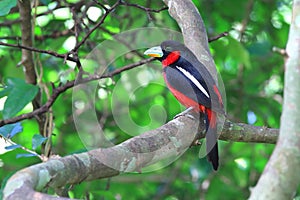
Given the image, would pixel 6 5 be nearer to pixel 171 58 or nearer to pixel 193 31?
pixel 193 31

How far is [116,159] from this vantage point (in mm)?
2604

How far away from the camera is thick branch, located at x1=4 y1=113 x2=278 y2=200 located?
2158 millimetres

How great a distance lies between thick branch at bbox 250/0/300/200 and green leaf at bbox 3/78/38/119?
7.65ft

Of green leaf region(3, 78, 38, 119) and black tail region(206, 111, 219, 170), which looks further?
green leaf region(3, 78, 38, 119)

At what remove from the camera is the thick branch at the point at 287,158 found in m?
1.92

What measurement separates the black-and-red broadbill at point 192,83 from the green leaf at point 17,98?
3.58 ft

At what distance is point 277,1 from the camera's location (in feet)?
21.0

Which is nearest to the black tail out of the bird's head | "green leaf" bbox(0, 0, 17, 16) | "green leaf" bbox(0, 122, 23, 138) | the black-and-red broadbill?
the black-and-red broadbill

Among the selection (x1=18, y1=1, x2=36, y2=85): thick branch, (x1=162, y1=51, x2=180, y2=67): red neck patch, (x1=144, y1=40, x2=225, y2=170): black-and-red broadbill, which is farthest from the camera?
(x1=162, y1=51, x2=180, y2=67): red neck patch

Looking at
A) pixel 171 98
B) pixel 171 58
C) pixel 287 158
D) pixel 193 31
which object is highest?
pixel 287 158

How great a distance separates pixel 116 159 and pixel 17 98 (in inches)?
63.6

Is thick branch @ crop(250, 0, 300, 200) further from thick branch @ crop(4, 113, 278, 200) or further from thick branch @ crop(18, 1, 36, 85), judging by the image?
thick branch @ crop(18, 1, 36, 85)

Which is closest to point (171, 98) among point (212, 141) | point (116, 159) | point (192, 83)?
point (192, 83)

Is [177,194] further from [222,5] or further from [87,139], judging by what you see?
[222,5]
